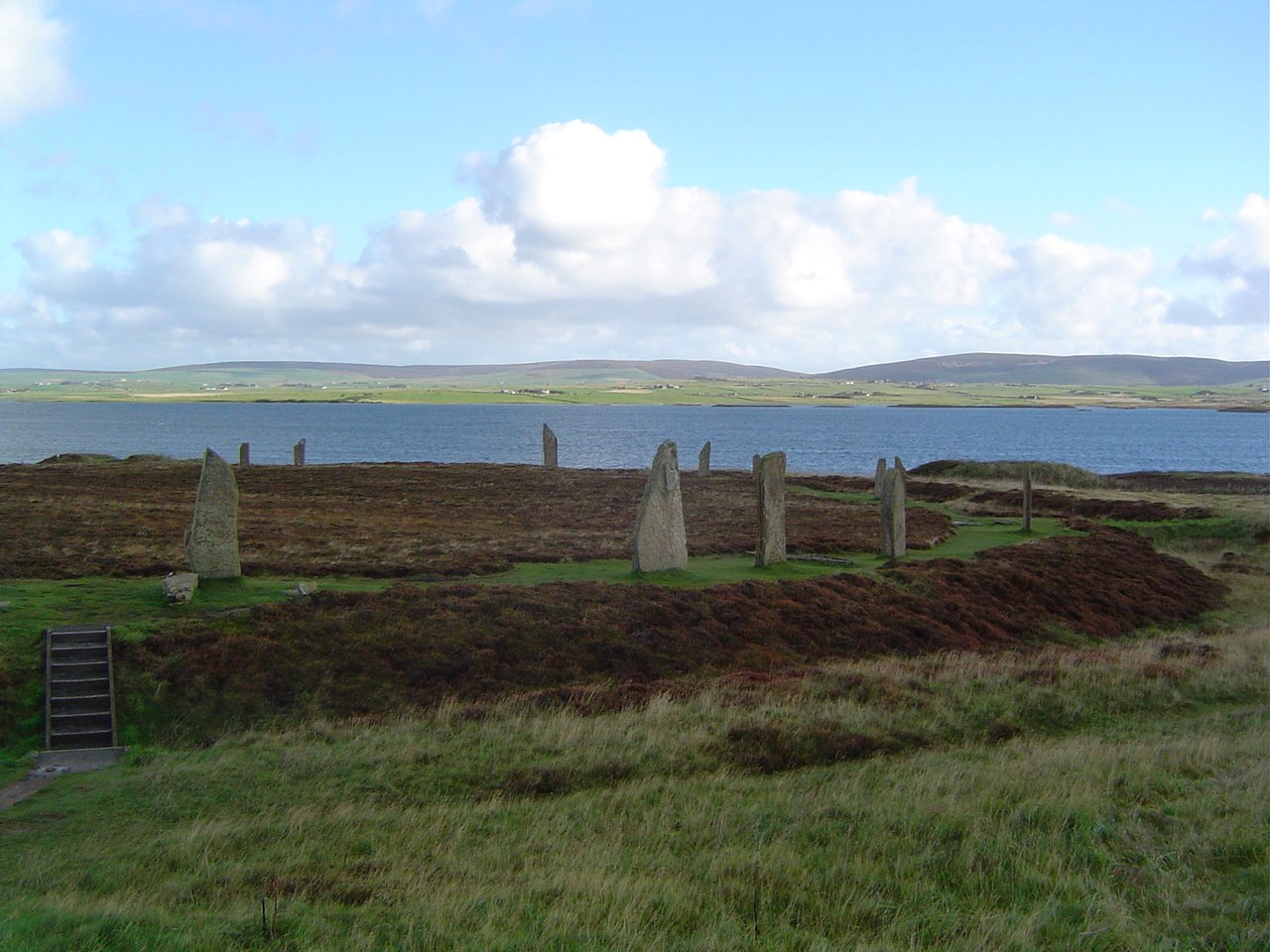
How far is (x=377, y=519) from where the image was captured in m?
35.3

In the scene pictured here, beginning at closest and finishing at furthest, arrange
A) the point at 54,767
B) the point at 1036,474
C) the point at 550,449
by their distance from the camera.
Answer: the point at 54,767, the point at 550,449, the point at 1036,474

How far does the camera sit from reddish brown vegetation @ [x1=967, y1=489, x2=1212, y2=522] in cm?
4284

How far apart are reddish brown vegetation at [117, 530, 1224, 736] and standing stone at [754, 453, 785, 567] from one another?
231 centimetres

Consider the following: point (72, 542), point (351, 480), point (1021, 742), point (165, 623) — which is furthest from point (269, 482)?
point (1021, 742)

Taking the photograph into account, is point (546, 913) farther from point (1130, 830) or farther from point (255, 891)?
point (1130, 830)

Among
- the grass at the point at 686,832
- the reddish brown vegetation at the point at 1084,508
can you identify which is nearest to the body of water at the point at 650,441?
the reddish brown vegetation at the point at 1084,508

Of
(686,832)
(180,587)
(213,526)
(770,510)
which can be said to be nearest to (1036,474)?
(770,510)

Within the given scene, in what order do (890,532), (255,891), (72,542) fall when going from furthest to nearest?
(890,532), (72,542), (255,891)

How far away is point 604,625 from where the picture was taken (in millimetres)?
20812

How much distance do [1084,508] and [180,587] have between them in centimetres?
3741

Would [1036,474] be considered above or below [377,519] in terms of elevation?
above

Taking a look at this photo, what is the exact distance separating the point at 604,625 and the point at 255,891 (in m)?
11.9

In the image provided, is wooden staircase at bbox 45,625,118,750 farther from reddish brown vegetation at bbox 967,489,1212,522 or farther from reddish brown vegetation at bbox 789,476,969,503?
reddish brown vegetation at bbox 789,476,969,503

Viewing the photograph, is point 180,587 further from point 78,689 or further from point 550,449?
point 550,449
